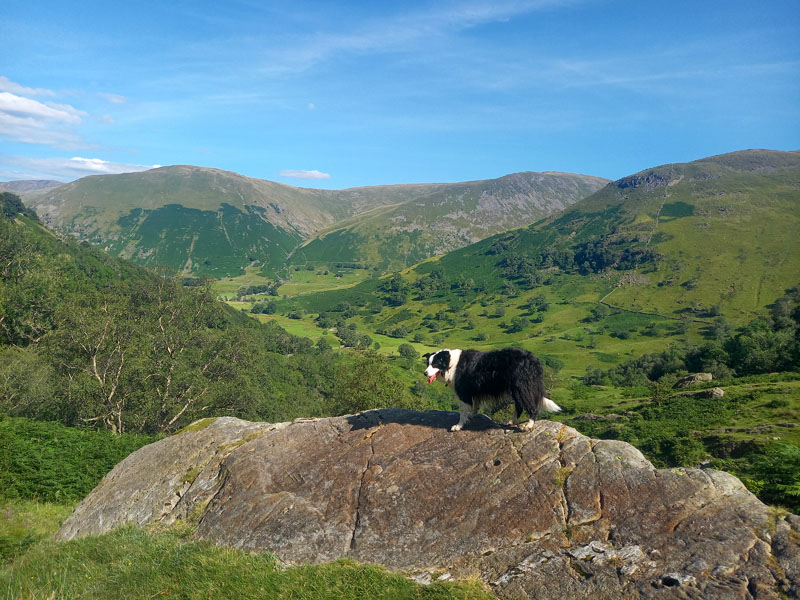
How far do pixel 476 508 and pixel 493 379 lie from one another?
3704mm

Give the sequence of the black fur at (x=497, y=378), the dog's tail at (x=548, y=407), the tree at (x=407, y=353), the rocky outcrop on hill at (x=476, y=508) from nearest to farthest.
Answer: the rocky outcrop on hill at (x=476, y=508) → the black fur at (x=497, y=378) → the dog's tail at (x=548, y=407) → the tree at (x=407, y=353)

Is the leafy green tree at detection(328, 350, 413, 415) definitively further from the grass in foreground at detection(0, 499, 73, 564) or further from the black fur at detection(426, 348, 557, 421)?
the black fur at detection(426, 348, 557, 421)

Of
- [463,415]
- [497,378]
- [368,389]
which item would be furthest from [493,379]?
[368,389]

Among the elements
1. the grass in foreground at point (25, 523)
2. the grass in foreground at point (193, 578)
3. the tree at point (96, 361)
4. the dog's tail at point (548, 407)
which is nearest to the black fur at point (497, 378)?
the dog's tail at point (548, 407)

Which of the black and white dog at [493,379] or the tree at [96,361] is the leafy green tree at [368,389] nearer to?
the tree at [96,361]

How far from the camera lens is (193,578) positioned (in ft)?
30.0

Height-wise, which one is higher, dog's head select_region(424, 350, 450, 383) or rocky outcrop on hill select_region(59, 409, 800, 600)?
dog's head select_region(424, 350, 450, 383)

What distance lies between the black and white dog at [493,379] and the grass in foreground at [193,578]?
5342 mm

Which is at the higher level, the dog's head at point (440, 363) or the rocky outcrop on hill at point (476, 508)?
the dog's head at point (440, 363)

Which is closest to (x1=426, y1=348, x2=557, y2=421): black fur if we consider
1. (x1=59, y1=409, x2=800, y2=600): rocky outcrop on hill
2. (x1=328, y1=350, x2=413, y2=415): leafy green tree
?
(x1=59, y1=409, x2=800, y2=600): rocky outcrop on hill

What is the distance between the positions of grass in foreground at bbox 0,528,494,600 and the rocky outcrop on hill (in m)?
0.98

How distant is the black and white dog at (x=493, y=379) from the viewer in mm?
12461

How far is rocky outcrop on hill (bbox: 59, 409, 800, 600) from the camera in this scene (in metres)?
8.09

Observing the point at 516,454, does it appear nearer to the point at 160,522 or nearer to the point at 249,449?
the point at 249,449
